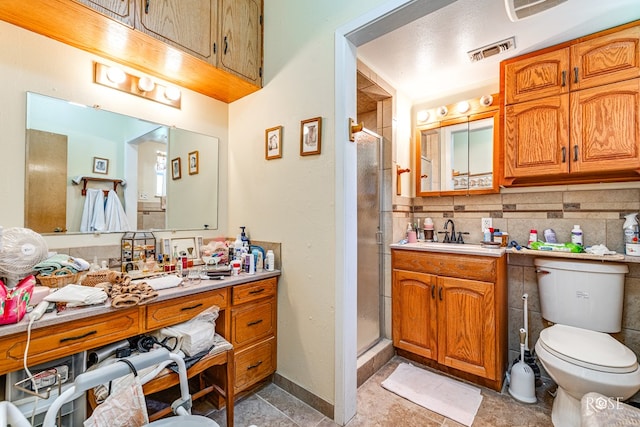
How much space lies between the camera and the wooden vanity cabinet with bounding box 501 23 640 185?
171cm

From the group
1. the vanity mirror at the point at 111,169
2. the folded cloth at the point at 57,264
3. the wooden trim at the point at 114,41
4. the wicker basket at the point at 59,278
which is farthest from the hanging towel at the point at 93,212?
the wooden trim at the point at 114,41

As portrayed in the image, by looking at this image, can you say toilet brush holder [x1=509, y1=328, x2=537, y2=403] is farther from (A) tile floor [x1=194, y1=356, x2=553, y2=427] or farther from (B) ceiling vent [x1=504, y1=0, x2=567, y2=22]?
(B) ceiling vent [x1=504, y1=0, x2=567, y2=22]

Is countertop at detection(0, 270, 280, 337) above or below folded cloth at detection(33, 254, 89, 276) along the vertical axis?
below

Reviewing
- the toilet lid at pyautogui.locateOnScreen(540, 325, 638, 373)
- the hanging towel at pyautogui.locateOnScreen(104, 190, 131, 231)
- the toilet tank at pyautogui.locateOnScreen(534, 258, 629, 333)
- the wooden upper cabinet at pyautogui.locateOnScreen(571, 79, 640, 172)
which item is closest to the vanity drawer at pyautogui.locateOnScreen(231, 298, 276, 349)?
the hanging towel at pyautogui.locateOnScreen(104, 190, 131, 231)

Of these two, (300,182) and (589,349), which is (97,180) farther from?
(589,349)

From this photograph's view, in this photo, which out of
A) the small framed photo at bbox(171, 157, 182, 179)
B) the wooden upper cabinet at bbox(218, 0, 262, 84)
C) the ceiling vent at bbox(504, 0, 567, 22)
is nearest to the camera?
the ceiling vent at bbox(504, 0, 567, 22)

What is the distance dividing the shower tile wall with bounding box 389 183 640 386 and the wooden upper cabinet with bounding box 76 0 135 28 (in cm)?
223

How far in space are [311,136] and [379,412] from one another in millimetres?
1799

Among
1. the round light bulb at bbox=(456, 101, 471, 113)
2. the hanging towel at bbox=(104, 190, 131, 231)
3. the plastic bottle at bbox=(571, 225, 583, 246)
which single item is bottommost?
the plastic bottle at bbox=(571, 225, 583, 246)

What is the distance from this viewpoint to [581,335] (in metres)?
1.66

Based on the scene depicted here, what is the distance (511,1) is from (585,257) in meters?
1.61

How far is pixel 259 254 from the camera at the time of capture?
78.5 inches

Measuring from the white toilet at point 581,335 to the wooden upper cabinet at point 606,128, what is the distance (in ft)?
2.12

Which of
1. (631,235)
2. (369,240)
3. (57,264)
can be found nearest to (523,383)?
(631,235)
